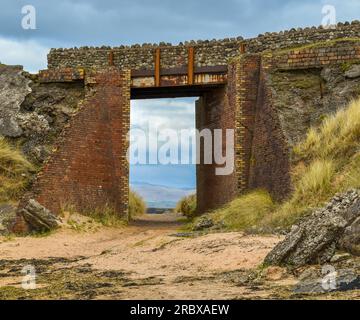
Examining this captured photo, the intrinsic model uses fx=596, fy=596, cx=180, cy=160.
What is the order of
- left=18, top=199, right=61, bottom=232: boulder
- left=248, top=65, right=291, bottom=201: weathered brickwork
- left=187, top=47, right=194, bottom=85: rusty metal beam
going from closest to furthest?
1. left=248, top=65, right=291, bottom=201: weathered brickwork
2. left=18, top=199, right=61, bottom=232: boulder
3. left=187, top=47, right=194, bottom=85: rusty metal beam

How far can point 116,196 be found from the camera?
60.8 feet

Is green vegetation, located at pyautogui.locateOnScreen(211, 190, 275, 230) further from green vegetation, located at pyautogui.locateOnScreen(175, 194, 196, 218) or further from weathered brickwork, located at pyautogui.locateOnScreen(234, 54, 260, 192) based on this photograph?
green vegetation, located at pyautogui.locateOnScreen(175, 194, 196, 218)

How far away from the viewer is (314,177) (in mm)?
12859

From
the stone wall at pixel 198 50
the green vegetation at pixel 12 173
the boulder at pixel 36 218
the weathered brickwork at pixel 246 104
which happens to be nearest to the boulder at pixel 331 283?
the boulder at pixel 36 218

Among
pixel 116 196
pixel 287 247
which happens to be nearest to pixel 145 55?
pixel 116 196

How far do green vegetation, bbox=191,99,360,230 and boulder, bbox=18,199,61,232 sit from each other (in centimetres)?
436

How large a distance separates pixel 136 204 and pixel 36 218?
12574 millimetres

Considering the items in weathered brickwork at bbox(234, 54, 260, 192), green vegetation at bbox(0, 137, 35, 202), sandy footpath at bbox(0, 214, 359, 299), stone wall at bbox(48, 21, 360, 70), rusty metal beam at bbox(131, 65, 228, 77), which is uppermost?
stone wall at bbox(48, 21, 360, 70)

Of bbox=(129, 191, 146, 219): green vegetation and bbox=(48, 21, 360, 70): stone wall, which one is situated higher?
bbox=(48, 21, 360, 70): stone wall

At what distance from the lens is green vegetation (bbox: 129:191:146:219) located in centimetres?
2733

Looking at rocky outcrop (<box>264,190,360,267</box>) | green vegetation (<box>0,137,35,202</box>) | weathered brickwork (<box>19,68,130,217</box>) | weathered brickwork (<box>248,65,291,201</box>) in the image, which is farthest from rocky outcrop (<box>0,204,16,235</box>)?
rocky outcrop (<box>264,190,360,267</box>)

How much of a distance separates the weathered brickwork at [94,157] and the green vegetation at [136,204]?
8.49m

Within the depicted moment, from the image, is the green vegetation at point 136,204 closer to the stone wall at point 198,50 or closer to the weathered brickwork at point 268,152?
the stone wall at point 198,50

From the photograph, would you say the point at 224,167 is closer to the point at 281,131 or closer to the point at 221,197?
the point at 221,197
